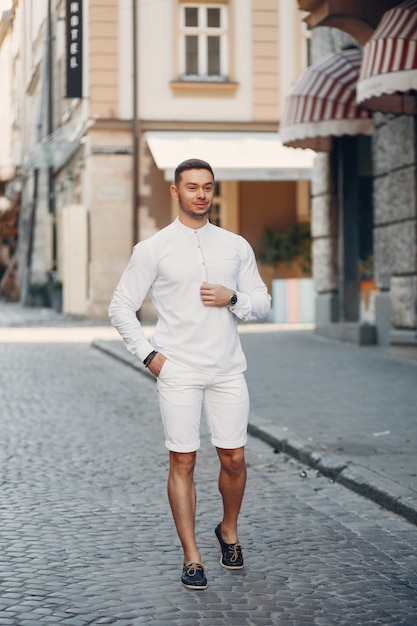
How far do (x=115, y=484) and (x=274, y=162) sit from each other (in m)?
18.2

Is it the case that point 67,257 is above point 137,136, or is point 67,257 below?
below

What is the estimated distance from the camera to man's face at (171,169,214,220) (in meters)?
5.18

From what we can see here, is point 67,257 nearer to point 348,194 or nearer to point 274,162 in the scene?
point 274,162

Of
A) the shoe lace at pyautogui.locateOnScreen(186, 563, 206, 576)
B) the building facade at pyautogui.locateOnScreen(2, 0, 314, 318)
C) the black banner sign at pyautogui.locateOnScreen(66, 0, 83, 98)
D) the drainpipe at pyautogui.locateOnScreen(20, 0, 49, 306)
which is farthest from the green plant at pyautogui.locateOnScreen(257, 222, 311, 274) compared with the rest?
the shoe lace at pyautogui.locateOnScreen(186, 563, 206, 576)

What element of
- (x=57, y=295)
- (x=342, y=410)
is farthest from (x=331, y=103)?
(x=57, y=295)

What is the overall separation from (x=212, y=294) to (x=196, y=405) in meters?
0.50

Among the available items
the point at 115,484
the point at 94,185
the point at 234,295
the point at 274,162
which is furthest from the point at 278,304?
the point at 234,295

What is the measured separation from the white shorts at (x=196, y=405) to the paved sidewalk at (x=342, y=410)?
166 cm

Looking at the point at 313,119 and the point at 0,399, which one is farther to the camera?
the point at 313,119

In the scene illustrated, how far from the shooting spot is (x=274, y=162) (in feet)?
82.9

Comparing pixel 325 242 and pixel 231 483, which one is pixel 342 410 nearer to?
pixel 231 483

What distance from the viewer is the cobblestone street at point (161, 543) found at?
4777 mm

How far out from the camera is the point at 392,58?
42.2ft

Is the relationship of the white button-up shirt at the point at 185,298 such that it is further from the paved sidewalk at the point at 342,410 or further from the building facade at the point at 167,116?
the building facade at the point at 167,116
